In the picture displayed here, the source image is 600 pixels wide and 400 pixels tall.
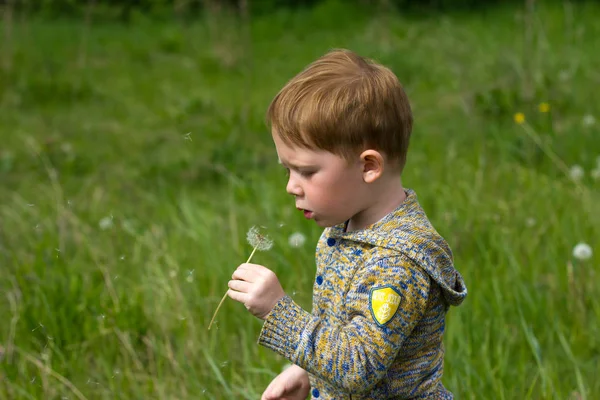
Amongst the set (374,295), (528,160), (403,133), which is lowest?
(528,160)

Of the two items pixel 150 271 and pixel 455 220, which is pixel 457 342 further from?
pixel 150 271

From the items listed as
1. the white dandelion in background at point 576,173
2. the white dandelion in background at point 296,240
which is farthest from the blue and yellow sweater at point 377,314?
the white dandelion in background at point 576,173

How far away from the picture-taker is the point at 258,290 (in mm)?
1552

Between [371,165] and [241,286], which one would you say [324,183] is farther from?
[241,286]

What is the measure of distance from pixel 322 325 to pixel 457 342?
3.09 ft

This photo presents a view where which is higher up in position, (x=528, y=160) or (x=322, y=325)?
(x=322, y=325)

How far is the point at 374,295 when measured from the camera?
1481mm

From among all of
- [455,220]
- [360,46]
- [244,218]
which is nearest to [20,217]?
[244,218]

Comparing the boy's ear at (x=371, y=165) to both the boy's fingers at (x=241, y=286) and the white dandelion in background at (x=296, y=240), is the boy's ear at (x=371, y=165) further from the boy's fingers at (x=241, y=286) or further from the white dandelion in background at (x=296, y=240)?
the white dandelion in background at (x=296, y=240)

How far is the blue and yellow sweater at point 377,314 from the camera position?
4.87 feet

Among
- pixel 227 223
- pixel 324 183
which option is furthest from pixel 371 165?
pixel 227 223

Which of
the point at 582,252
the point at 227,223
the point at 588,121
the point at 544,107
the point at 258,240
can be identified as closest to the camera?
the point at 258,240

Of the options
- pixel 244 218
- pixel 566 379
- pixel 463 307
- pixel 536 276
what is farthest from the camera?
pixel 244 218

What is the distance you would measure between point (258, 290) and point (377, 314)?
8.6 inches
